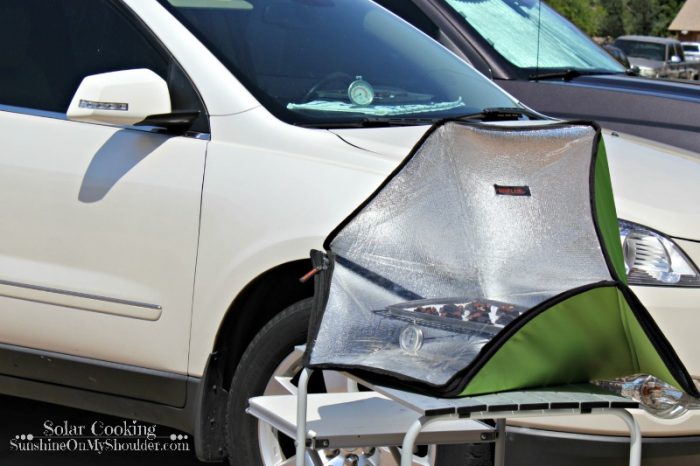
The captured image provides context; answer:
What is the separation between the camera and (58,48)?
4539mm

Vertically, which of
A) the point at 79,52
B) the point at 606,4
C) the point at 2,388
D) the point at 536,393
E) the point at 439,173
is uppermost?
the point at 606,4

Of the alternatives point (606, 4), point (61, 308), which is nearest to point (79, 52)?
point (61, 308)

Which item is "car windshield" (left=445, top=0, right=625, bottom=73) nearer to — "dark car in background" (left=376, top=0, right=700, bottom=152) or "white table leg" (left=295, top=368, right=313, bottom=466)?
"dark car in background" (left=376, top=0, right=700, bottom=152)

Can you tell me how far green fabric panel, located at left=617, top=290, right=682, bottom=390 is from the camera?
301cm

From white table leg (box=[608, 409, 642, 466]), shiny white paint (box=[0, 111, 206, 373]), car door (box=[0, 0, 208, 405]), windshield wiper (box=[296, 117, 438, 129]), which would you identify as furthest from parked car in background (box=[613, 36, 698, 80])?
white table leg (box=[608, 409, 642, 466])

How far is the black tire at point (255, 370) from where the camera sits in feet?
12.3

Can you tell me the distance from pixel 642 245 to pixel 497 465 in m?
0.78

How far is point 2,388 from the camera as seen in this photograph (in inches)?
177

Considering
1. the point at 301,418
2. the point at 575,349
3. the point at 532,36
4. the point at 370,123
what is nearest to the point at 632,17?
the point at 532,36

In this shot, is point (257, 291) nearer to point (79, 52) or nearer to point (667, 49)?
point (79, 52)

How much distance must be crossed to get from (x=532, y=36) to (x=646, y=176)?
2902 mm

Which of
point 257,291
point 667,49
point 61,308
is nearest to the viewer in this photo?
point 257,291

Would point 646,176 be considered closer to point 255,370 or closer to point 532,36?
point 255,370

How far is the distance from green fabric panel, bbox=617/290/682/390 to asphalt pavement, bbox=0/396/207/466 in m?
2.36
